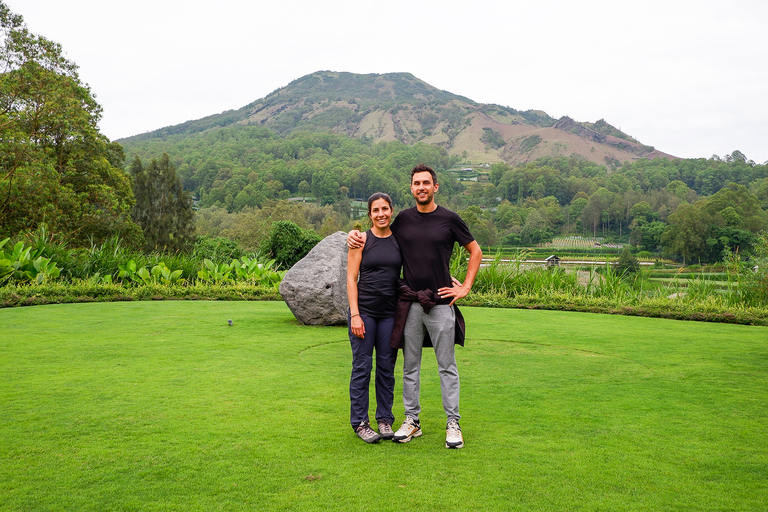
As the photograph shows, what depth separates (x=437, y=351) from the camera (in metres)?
3.73

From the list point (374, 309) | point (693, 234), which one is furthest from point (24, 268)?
point (693, 234)

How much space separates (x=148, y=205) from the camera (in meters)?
49.8

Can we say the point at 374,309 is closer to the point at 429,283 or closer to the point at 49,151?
the point at 429,283

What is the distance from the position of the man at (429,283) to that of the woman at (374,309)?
0.10 meters

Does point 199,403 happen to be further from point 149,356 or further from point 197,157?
point 197,157

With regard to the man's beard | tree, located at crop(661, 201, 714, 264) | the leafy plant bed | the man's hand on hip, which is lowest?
tree, located at crop(661, 201, 714, 264)

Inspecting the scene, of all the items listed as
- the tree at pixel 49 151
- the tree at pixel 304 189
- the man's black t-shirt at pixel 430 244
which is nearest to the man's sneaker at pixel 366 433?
the man's black t-shirt at pixel 430 244

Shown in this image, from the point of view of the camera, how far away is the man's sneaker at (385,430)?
3717 millimetres

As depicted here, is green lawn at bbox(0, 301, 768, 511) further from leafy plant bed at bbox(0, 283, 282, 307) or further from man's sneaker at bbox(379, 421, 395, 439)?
leafy plant bed at bbox(0, 283, 282, 307)

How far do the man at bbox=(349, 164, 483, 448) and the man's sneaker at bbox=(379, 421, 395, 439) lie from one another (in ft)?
0.20

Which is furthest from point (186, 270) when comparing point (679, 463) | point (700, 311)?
point (679, 463)

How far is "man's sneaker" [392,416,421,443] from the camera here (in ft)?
12.0

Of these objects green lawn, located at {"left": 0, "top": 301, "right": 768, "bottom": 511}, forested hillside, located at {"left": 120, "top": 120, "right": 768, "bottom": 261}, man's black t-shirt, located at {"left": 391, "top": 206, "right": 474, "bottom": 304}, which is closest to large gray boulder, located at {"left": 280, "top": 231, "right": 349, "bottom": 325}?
green lawn, located at {"left": 0, "top": 301, "right": 768, "bottom": 511}

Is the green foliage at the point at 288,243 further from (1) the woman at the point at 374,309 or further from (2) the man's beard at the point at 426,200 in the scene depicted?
(2) the man's beard at the point at 426,200
